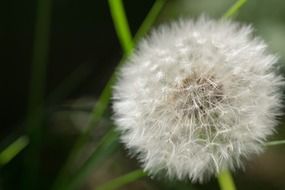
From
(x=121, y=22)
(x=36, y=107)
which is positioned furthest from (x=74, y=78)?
(x=121, y=22)

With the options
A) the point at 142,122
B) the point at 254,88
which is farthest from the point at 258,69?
the point at 142,122

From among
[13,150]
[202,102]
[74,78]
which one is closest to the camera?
[202,102]

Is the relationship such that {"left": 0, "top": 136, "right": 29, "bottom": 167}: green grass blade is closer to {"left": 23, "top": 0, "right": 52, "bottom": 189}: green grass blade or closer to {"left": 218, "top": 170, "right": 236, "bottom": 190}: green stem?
{"left": 23, "top": 0, "right": 52, "bottom": 189}: green grass blade

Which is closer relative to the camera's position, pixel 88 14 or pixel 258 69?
pixel 258 69

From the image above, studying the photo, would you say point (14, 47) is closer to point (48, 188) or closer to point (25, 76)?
point (25, 76)

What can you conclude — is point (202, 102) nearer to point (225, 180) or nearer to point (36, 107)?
point (225, 180)

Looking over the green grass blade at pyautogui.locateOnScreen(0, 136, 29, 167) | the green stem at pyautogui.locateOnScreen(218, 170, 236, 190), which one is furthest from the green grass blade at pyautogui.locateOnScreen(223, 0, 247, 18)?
the green grass blade at pyautogui.locateOnScreen(0, 136, 29, 167)
